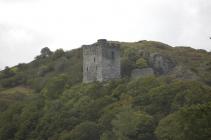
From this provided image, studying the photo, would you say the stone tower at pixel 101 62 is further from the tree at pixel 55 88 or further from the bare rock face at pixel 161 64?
the bare rock face at pixel 161 64

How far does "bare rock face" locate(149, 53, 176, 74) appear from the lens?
111 meters

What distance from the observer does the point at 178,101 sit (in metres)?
87.9

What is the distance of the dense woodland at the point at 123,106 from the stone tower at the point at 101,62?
1.27m

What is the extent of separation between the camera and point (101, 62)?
99438mm

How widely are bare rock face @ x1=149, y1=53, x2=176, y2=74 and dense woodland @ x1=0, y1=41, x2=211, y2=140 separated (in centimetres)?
86

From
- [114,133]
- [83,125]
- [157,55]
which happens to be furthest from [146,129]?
[157,55]

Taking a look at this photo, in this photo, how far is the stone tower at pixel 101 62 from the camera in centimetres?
9962

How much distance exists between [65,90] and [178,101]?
83.5 feet

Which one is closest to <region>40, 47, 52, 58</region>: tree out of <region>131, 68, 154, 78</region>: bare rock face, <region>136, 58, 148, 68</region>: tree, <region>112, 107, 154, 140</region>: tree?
<region>136, 58, 148, 68</region>: tree

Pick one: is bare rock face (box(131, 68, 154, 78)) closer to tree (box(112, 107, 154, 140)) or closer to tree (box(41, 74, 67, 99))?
tree (box(41, 74, 67, 99))

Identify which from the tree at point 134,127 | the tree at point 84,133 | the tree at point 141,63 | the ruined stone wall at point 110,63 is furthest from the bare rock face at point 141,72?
the tree at point 134,127

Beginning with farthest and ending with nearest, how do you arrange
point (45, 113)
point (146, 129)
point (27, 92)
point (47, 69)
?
point (47, 69), point (27, 92), point (45, 113), point (146, 129)

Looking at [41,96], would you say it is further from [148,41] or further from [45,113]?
[148,41]

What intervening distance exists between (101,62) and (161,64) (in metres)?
15.6
